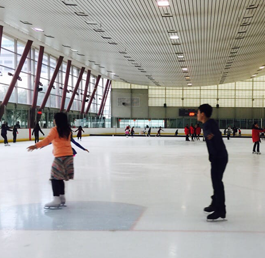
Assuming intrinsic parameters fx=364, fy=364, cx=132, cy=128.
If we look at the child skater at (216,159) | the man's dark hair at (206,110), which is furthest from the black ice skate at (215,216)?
the man's dark hair at (206,110)

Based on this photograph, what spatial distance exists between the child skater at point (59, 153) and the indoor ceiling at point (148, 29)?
35.3 feet

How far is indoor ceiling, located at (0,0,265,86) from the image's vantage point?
1579 cm

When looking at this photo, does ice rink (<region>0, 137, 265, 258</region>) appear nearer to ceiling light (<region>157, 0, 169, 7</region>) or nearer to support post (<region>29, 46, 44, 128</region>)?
ceiling light (<region>157, 0, 169, 7</region>)

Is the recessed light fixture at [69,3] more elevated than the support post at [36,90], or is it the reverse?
the recessed light fixture at [69,3]

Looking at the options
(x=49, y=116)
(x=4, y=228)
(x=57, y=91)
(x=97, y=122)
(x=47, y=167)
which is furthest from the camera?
(x=97, y=122)

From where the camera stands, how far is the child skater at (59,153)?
5438 mm

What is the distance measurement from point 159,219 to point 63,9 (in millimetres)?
13957

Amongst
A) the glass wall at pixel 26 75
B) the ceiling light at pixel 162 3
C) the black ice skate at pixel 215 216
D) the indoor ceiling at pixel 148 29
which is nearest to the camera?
the black ice skate at pixel 215 216

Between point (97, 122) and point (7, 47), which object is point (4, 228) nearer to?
point (7, 47)

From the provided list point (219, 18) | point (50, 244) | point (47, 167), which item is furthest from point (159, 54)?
point (50, 244)

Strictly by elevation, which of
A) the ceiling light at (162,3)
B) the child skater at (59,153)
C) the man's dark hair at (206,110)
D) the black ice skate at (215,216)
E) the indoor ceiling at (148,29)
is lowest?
the black ice skate at (215,216)

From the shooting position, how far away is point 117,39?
74.7 ft

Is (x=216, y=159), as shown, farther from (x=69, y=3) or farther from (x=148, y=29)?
(x=148, y=29)

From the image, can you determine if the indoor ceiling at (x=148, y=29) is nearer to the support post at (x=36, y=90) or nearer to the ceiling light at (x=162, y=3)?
the ceiling light at (x=162, y=3)
